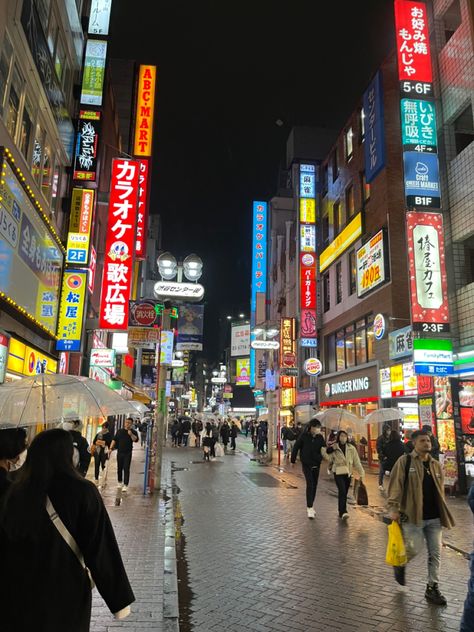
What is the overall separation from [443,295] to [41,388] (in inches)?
479

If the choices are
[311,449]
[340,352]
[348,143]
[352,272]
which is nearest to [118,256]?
[311,449]

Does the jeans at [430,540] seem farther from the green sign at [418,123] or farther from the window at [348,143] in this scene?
the window at [348,143]

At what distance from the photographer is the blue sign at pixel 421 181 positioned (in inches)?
615

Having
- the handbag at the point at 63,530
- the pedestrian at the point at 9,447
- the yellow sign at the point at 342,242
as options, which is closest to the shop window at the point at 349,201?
the yellow sign at the point at 342,242

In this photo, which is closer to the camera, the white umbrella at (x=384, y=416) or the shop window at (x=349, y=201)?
the white umbrella at (x=384, y=416)

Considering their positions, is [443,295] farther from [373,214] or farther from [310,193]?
[310,193]

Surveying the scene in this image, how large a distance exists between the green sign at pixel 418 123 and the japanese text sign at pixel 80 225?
10788 mm

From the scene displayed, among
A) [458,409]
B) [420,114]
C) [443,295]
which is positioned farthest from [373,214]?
[458,409]

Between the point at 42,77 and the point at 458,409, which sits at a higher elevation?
the point at 42,77

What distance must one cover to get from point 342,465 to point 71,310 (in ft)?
34.8

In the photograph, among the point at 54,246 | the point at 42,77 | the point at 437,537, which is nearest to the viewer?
the point at 437,537

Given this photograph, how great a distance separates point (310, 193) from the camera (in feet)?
103

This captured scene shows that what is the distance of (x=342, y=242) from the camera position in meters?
26.2

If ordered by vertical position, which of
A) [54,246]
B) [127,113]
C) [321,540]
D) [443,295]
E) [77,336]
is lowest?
[321,540]
